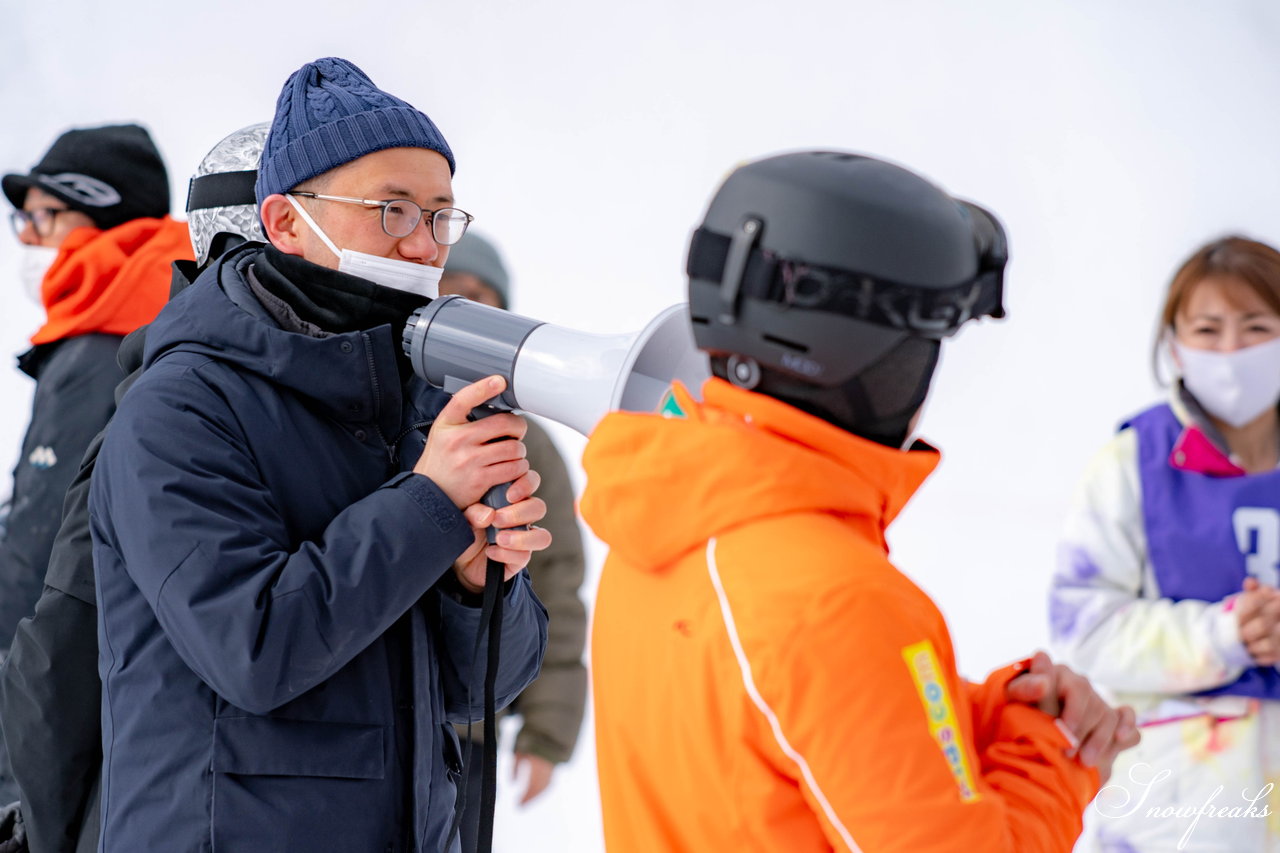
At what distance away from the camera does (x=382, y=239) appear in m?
1.34

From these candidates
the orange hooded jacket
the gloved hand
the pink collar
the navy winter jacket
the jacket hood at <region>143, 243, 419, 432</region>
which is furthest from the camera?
the pink collar

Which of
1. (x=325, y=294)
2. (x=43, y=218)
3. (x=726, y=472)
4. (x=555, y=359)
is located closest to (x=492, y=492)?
(x=555, y=359)

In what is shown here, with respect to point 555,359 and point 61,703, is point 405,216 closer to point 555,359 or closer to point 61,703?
point 555,359

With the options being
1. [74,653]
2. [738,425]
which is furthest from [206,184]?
[738,425]

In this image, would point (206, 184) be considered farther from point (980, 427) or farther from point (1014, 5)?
point (1014, 5)

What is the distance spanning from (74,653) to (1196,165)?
393 cm

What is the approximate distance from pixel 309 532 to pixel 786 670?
2.03ft

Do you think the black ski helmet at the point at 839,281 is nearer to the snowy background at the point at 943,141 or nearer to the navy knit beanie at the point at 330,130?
the navy knit beanie at the point at 330,130

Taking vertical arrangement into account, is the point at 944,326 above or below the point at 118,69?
below

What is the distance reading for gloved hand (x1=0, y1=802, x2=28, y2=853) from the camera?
4.74ft

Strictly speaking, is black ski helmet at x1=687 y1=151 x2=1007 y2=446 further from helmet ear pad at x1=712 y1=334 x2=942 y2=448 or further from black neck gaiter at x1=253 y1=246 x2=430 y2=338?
black neck gaiter at x1=253 y1=246 x2=430 y2=338

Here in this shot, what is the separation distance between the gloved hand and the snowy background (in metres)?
2.62

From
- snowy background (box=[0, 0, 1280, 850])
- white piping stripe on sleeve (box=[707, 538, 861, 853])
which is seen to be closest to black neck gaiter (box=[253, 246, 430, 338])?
white piping stripe on sleeve (box=[707, 538, 861, 853])

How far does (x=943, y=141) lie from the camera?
4090 mm
